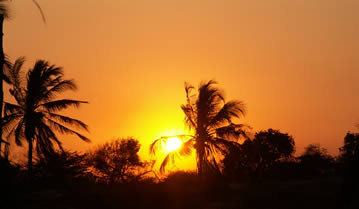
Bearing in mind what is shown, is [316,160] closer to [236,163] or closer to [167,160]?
[236,163]

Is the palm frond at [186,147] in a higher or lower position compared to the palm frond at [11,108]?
lower

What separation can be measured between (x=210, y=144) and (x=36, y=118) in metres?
11.4

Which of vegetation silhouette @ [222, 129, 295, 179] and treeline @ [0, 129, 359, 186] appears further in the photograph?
vegetation silhouette @ [222, 129, 295, 179]

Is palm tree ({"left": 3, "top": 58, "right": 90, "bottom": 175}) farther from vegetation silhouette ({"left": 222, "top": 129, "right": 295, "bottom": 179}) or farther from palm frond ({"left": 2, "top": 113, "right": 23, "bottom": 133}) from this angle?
vegetation silhouette ({"left": 222, "top": 129, "right": 295, "bottom": 179})

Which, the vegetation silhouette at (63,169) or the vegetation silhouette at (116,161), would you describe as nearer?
the vegetation silhouette at (63,169)

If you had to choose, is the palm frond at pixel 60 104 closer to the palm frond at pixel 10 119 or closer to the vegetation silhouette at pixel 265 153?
the palm frond at pixel 10 119

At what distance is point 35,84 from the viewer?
28.5m

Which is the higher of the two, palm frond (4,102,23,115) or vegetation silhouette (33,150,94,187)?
palm frond (4,102,23,115)

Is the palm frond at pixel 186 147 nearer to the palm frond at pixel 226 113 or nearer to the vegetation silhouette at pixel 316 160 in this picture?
the palm frond at pixel 226 113

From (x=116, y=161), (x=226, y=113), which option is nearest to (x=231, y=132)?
(x=226, y=113)

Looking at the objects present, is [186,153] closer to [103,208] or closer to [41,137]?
[41,137]

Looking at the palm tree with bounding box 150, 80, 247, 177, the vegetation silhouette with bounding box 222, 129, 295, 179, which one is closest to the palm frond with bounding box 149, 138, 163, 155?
the palm tree with bounding box 150, 80, 247, 177

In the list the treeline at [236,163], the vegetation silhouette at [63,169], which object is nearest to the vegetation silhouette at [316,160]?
the treeline at [236,163]

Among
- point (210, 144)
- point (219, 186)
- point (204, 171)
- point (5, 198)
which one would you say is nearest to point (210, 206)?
point (219, 186)
